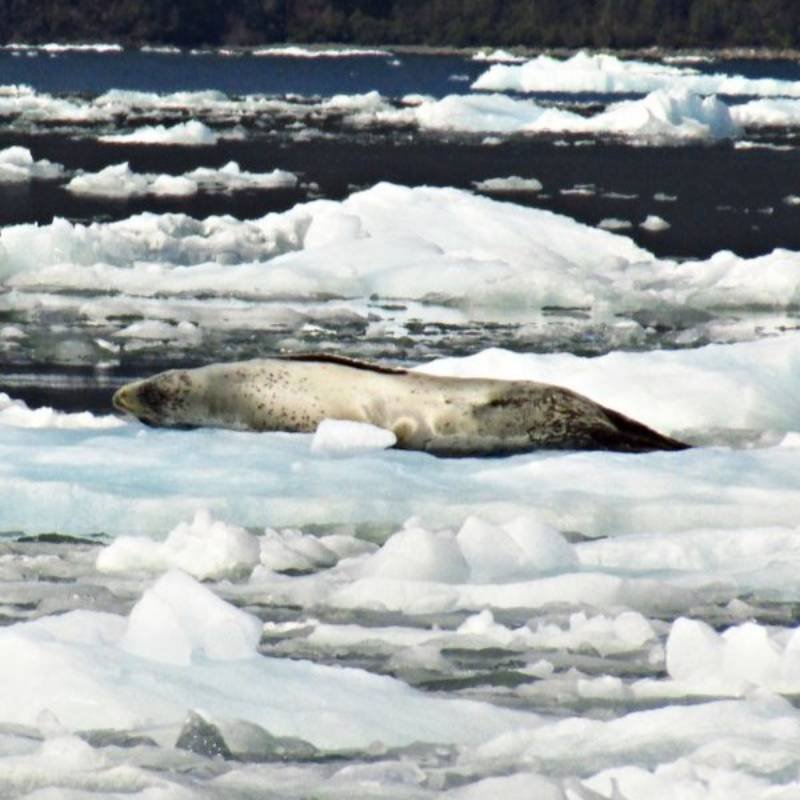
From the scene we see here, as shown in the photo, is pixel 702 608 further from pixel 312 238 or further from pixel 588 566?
pixel 312 238

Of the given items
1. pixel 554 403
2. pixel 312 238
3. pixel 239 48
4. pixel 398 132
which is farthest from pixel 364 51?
pixel 554 403

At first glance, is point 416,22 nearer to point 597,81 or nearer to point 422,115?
point 597,81

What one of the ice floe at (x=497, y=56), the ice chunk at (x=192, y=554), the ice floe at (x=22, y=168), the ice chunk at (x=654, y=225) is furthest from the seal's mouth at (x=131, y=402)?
the ice floe at (x=497, y=56)

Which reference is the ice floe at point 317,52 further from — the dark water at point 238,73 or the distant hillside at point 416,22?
the dark water at point 238,73

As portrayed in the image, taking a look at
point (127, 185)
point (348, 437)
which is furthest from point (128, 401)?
point (127, 185)

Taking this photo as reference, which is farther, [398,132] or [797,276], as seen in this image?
[398,132]

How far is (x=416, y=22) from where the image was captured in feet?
332

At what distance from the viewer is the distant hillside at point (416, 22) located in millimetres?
89875

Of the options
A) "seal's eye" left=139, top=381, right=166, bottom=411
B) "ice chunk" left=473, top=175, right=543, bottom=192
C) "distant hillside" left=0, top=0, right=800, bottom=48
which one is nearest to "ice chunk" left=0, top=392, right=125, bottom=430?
"seal's eye" left=139, top=381, right=166, bottom=411

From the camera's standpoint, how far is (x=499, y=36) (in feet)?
309

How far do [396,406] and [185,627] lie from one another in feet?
9.61

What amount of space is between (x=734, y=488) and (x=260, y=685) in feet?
7.48

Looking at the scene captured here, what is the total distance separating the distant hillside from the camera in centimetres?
8988

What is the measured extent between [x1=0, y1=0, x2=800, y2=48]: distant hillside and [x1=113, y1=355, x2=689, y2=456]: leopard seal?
8390 cm
